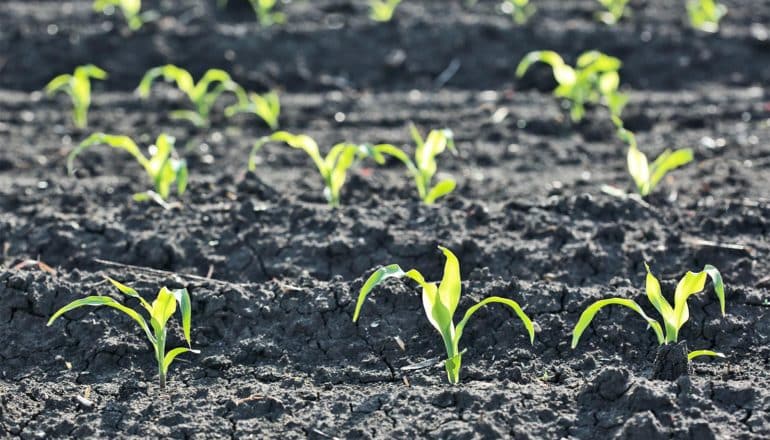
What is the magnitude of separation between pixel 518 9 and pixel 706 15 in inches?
44.1

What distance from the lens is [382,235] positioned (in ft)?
12.9

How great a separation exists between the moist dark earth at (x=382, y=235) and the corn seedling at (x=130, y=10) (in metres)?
0.11

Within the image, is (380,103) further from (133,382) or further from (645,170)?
(133,382)

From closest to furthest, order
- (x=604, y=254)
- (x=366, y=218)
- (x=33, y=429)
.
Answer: (x=33, y=429), (x=604, y=254), (x=366, y=218)

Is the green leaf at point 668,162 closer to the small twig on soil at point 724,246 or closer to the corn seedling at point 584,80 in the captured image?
the small twig on soil at point 724,246

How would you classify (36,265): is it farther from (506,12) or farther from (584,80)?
(506,12)

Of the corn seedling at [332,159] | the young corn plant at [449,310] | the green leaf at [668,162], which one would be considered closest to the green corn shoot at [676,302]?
the young corn plant at [449,310]

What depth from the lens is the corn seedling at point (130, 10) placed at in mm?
6344

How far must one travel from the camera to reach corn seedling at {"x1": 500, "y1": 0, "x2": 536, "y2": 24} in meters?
6.65

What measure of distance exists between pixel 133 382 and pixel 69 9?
14.6ft

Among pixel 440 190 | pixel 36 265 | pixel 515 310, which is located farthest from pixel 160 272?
pixel 515 310

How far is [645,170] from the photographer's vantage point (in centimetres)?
425

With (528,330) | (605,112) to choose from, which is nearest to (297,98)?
(605,112)

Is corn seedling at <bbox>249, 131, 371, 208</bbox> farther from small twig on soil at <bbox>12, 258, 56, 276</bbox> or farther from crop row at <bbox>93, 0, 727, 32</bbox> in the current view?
crop row at <bbox>93, 0, 727, 32</bbox>
